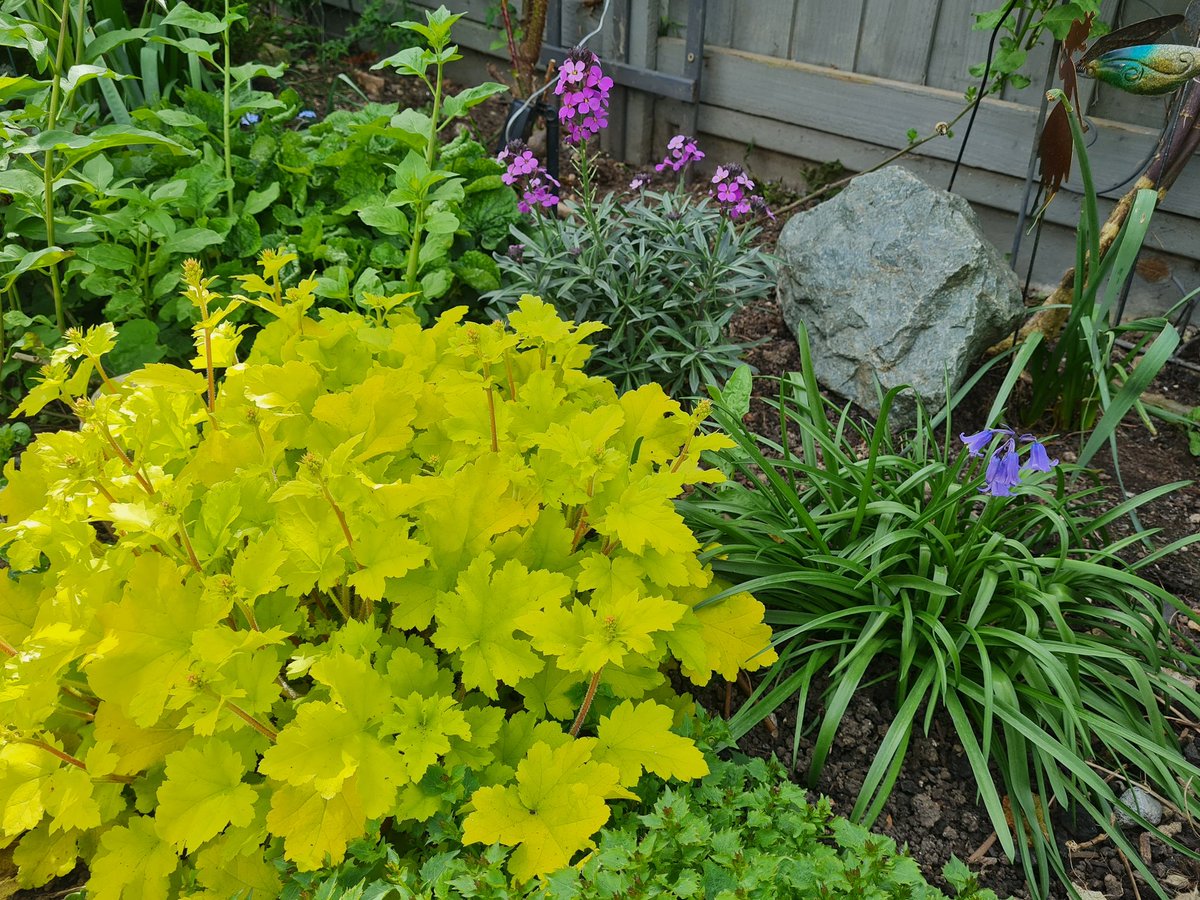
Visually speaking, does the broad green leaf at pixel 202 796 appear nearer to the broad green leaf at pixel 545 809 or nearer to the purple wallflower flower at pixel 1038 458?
the broad green leaf at pixel 545 809

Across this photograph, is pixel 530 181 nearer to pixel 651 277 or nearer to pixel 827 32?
pixel 651 277

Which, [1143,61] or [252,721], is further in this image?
[1143,61]

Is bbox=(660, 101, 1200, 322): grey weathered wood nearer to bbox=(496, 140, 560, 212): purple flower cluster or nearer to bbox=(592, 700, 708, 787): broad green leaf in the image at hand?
bbox=(496, 140, 560, 212): purple flower cluster

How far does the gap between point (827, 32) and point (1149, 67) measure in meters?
1.74

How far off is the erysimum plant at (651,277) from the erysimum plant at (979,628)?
0.64m

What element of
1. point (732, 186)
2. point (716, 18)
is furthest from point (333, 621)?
point (716, 18)

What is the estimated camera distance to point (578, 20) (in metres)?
4.34

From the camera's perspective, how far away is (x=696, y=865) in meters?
1.29

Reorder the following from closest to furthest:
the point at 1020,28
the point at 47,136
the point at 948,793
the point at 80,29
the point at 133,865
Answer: the point at 133,865 < the point at 948,793 < the point at 47,136 < the point at 80,29 < the point at 1020,28

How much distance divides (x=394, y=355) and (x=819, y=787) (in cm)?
120

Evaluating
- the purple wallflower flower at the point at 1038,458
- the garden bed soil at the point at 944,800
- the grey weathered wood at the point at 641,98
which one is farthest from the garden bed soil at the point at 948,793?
the grey weathered wood at the point at 641,98

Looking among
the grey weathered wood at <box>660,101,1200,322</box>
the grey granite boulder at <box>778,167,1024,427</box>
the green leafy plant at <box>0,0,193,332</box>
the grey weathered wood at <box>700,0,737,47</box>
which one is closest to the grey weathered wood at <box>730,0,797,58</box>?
the grey weathered wood at <box>700,0,737,47</box>

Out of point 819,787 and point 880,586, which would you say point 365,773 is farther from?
point 880,586

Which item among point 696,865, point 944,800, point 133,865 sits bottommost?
point 944,800
